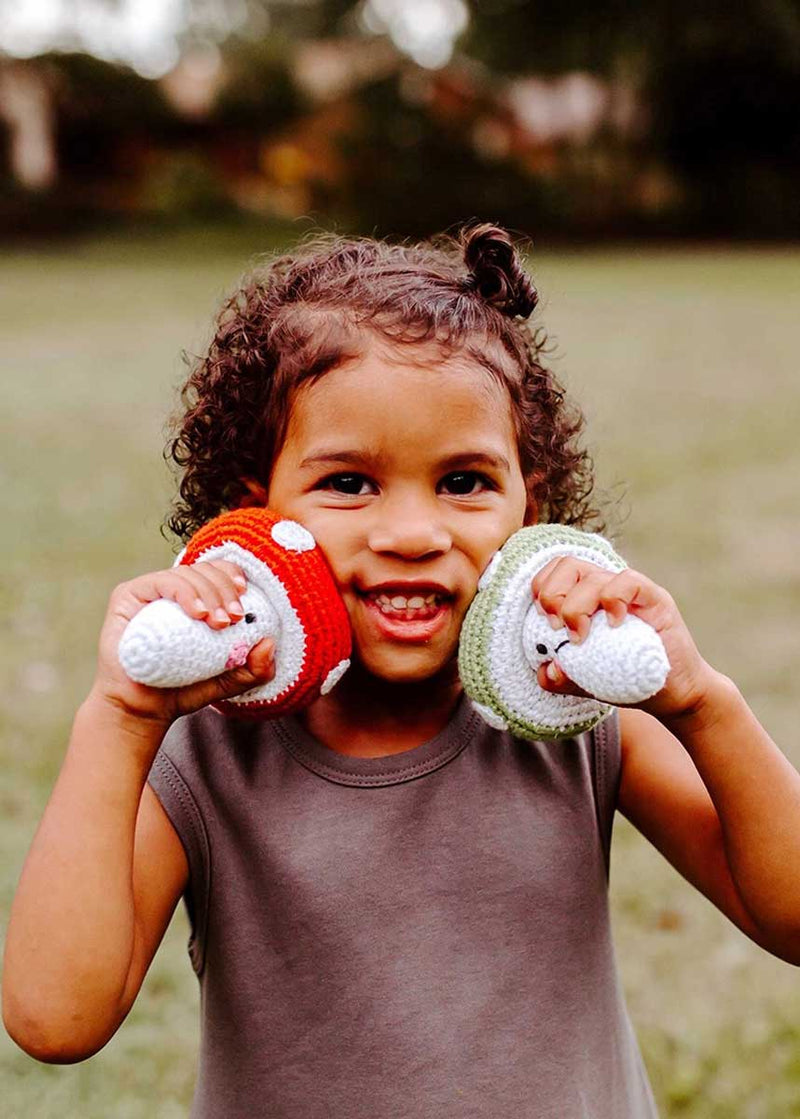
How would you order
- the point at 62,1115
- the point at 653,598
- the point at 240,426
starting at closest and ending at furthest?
the point at 653,598 < the point at 240,426 < the point at 62,1115

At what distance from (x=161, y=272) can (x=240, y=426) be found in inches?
871

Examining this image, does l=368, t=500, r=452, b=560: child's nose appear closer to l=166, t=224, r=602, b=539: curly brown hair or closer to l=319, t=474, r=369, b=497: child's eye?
l=319, t=474, r=369, b=497: child's eye

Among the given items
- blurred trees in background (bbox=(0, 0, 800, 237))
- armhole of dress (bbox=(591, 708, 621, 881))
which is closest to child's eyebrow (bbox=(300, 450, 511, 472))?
armhole of dress (bbox=(591, 708, 621, 881))

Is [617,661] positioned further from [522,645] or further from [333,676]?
[333,676]

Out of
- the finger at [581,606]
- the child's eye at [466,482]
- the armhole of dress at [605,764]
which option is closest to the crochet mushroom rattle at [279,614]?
the child's eye at [466,482]

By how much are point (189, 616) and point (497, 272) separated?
812 mm

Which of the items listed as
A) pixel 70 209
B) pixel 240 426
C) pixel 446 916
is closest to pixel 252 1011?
pixel 446 916

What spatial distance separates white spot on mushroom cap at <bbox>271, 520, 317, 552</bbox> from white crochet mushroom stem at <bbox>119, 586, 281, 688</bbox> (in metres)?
0.15

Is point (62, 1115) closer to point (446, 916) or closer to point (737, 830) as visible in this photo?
point (446, 916)

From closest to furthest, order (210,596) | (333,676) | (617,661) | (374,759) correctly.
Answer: (617,661) → (210,596) → (333,676) → (374,759)

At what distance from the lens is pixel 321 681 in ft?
5.74

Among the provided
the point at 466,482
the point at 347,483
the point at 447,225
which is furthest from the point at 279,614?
the point at 447,225

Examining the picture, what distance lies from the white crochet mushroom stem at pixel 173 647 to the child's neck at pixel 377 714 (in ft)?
0.97

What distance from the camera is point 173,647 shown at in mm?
1569
